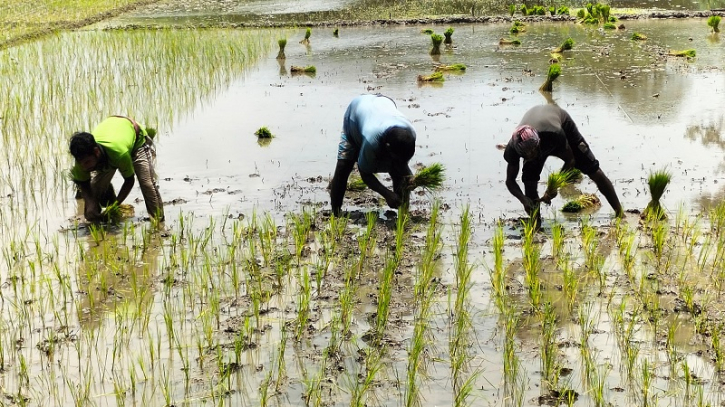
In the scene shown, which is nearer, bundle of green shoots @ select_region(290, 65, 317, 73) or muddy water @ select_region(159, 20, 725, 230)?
muddy water @ select_region(159, 20, 725, 230)

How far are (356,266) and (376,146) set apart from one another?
77cm

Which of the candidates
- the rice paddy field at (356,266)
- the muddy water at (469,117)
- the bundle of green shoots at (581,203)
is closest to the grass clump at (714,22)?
the muddy water at (469,117)

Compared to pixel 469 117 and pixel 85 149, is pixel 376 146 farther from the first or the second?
pixel 469 117

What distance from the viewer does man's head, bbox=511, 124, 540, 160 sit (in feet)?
17.1

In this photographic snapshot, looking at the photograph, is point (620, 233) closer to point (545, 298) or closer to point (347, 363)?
point (545, 298)

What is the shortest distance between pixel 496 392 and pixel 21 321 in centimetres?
227

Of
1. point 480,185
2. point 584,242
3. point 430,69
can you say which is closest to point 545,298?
point 584,242

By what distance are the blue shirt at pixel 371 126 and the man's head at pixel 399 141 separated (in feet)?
0.11

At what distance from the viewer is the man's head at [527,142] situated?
5211 millimetres

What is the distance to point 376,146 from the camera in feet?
17.9

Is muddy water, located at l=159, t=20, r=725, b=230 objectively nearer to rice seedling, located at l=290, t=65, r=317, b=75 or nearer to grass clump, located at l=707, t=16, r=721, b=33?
rice seedling, located at l=290, t=65, r=317, b=75

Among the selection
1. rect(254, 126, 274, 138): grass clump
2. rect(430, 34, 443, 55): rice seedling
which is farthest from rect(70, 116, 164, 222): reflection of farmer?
rect(430, 34, 443, 55): rice seedling

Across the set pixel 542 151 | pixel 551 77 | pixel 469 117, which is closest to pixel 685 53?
pixel 551 77

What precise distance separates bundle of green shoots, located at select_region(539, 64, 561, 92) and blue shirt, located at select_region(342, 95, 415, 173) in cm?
387
